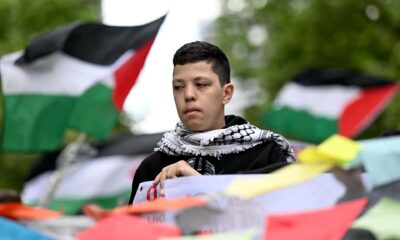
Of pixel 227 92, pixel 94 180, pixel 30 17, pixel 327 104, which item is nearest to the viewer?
pixel 227 92

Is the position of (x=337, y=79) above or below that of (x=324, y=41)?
below

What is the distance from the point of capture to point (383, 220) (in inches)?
135

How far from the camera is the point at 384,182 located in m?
3.50

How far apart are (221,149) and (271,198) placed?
531 mm

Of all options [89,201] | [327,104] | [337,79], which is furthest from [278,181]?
[89,201]

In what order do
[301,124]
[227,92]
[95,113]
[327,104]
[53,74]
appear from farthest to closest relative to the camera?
[327,104], [301,124], [95,113], [53,74], [227,92]

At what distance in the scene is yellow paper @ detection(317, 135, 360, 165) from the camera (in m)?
3.47

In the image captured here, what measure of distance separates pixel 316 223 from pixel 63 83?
20.8 ft

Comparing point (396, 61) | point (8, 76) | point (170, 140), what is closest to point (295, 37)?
point (396, 61)

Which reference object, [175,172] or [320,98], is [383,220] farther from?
[320,98]

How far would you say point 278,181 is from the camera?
3604 millimetres

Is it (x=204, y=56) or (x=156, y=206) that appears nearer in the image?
(x=156, y=206)

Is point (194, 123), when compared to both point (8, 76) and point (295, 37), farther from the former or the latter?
point (295, 37)

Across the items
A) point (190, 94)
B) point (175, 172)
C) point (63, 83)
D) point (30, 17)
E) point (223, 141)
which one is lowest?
point (175, 172)
